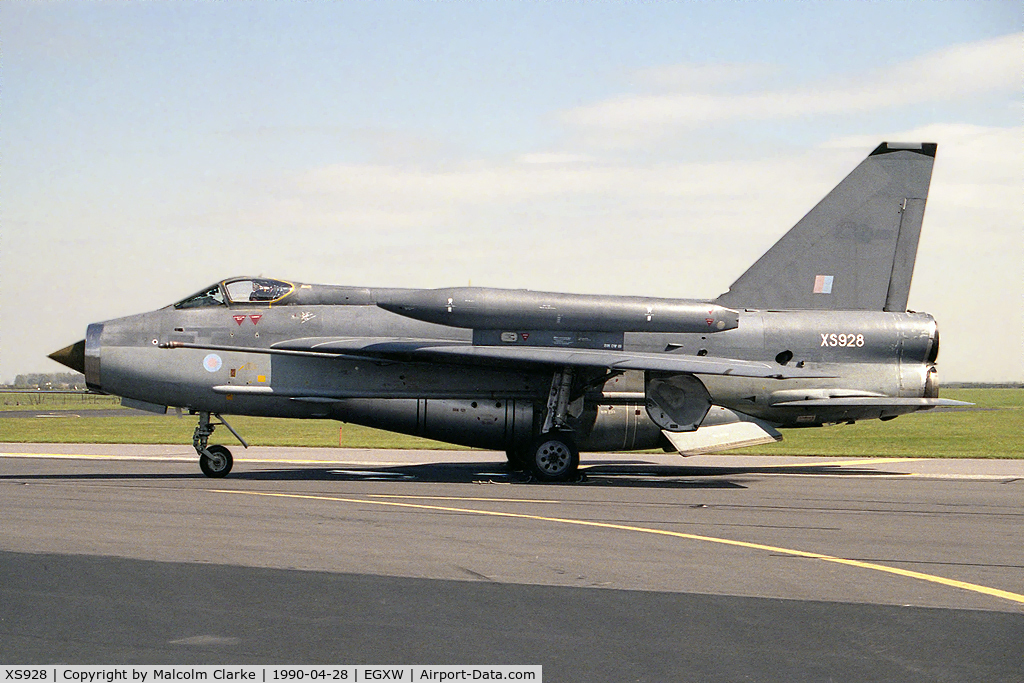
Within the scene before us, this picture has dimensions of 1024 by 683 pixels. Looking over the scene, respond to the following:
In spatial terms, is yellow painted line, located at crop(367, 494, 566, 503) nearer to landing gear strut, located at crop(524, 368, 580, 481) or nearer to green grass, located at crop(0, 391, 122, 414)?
landing gear strut, located at crop(524, 368, 580, 481)

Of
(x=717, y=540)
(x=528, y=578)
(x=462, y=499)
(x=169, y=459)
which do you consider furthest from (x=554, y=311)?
(x=169, y=459)

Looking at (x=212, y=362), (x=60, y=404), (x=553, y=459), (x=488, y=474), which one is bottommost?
(x=60, y=404)

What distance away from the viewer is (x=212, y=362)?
1975 centimetres

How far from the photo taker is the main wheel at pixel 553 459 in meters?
19.1

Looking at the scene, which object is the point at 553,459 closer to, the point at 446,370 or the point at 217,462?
the point at 446,370

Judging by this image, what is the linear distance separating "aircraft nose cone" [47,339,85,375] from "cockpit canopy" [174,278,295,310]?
6.56 feet

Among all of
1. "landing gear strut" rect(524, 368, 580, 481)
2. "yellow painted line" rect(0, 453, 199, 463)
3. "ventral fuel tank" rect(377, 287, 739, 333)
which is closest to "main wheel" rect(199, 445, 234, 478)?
"ventral fuel tank" rect(377, 287, 739, 333)

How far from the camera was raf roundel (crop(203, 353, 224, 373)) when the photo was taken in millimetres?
19703

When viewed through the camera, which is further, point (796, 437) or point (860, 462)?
point (796, 437)

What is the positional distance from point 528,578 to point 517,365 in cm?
1081

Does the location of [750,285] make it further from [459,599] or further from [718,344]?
[459,599]

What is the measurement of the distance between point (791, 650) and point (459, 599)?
2.72m

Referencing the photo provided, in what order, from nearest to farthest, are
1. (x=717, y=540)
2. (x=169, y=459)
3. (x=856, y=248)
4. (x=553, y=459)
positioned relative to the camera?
(x=717, y=540) → (x=553, y=459) → (x=856, y=248) → (x=169, y=459)

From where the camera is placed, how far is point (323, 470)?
21.2 meters
